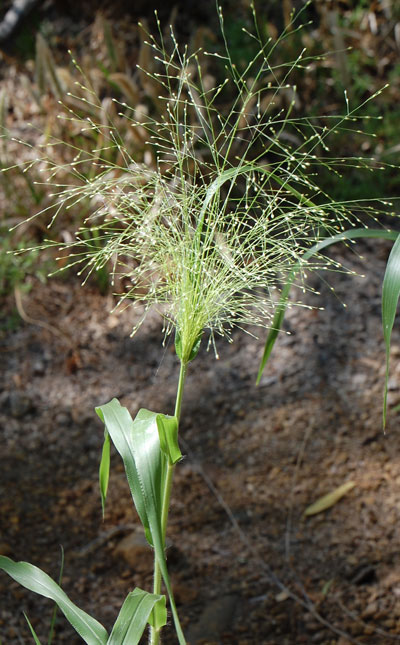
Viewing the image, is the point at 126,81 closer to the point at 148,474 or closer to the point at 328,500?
the point at 328,500

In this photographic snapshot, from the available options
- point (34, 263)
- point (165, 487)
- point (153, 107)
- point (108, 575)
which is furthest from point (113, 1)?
point (165, 487)

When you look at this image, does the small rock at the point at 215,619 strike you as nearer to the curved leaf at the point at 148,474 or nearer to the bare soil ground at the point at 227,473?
the bare soil ground at the point at 227,473

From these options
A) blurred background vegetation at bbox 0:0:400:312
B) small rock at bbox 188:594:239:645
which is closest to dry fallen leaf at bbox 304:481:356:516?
small rock at bbox 188:594:239:645

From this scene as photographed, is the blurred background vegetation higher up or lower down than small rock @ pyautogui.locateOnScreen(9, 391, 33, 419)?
higher up

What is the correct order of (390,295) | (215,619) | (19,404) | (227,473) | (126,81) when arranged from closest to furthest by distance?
(390,295) < (215,619) < (227,473) < (19,404) < (126,81)

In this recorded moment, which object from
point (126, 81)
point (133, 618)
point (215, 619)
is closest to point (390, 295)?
point (133, 618)

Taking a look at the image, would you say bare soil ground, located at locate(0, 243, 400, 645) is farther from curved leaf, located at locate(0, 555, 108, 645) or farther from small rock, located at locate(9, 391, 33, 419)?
curved leaf, located at locate(0, 555, 108, 645)

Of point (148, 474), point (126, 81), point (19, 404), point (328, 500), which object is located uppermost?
point (148, 474)
